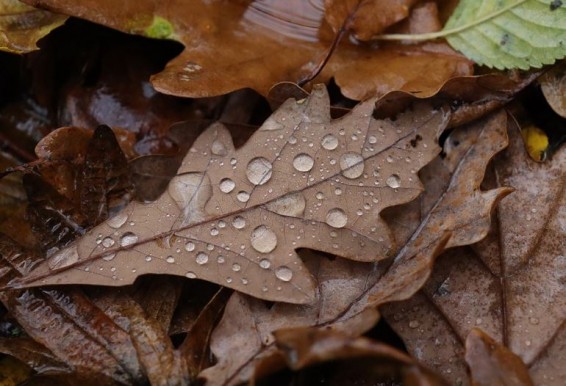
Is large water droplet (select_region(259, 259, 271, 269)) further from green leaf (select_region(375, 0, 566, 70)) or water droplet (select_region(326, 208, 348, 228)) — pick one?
green leaf (select_region(375, 0, 566, 70))

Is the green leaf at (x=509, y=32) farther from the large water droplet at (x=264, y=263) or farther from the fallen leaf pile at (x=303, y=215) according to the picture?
the large water droplet at (x=264, y=263)


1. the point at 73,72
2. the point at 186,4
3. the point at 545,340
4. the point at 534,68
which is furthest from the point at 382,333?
the point at 73,72

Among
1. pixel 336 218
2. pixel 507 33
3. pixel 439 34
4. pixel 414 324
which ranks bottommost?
pixel 414 324

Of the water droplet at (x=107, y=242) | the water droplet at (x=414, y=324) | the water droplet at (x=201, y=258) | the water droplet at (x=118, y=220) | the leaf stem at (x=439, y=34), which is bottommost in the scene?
the water droplet at (x=107, y=242)

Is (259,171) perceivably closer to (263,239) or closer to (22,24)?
(263,239)

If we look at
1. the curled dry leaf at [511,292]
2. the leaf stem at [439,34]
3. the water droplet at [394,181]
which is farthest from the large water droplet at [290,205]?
the leaf stem at [439,34]

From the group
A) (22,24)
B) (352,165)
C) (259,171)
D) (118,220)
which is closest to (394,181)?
(352,165)

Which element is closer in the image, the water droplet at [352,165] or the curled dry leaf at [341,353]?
the curled dry leaf at [341,353]
